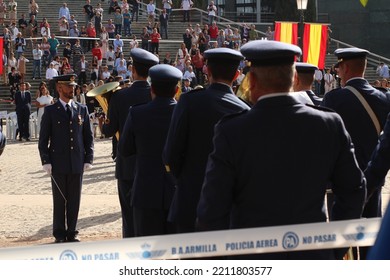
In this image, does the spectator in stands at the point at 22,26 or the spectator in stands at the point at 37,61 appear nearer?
the spectator in stands at the point at 37,61

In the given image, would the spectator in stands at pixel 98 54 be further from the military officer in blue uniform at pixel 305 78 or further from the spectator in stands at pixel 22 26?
the military officer in blue uniform at pixel 305 78

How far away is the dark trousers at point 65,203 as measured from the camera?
32.5 feet

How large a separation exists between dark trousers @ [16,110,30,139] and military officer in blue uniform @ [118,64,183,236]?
2088cm

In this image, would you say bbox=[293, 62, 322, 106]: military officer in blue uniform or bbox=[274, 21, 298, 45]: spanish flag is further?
bbox=[274, 21, 298, 45]: spanish flag

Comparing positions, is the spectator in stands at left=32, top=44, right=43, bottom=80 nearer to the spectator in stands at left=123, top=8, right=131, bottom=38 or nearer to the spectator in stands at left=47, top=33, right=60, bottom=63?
the spectator in stands at left=47, top=33, right=60, bottom=63

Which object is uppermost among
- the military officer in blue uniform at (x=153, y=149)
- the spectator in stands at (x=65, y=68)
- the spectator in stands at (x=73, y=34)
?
the military officer in blue uniform at (x=153, y=149)

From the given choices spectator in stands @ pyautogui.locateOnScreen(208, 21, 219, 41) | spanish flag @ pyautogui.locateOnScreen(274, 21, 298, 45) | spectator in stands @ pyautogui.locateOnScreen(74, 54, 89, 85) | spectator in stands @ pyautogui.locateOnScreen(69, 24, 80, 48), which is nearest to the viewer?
spanish flag @ pyautogui.locateOnScreen(274, 21, 298, 45)

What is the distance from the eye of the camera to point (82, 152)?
10.0 m

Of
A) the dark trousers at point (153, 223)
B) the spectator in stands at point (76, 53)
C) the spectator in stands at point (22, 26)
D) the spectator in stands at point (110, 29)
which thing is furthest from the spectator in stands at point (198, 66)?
the dark trousers at point (153, 223)

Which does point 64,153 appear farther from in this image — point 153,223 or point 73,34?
point 73,34

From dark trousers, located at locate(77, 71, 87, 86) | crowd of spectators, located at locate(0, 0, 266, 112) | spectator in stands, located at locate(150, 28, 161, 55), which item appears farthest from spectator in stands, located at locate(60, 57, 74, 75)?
spectator in stands, located at locate(150, 28, 161, 55)

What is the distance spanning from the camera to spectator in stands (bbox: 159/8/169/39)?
137ft

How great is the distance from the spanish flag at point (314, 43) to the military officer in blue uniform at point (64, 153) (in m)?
11.3

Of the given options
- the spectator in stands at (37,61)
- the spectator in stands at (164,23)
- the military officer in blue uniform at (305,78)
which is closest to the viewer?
the military officer in blue uniform at (305,78)
